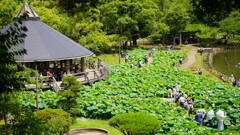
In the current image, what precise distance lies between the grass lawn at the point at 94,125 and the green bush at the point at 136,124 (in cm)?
285

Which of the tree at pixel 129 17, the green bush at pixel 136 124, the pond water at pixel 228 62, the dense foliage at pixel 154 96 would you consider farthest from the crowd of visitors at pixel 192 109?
the tree at pixel 129 17

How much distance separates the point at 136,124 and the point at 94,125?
15.5 feet

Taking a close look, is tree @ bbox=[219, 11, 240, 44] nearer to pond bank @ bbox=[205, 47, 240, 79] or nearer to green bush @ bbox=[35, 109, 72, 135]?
pond bank @ bbox=[205, 47, 240, 79]

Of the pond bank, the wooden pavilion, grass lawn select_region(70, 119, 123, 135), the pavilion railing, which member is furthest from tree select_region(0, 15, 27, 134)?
the pond bank

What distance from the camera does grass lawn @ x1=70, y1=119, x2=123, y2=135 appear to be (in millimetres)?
16425

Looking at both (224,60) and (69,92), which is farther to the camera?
(224,60)

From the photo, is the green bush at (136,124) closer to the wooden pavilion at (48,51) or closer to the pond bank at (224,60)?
the wooden pavilion at (48,51)

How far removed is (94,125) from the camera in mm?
17094

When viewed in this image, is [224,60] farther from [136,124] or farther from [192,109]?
[136,124]

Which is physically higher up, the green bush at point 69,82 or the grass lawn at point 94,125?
the green bush at point 69,82

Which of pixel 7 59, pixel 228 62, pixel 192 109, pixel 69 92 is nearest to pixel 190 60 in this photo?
pixel 228 62

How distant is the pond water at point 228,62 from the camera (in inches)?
1506

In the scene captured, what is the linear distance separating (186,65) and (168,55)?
14.4ft

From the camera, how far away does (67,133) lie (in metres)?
15.0
